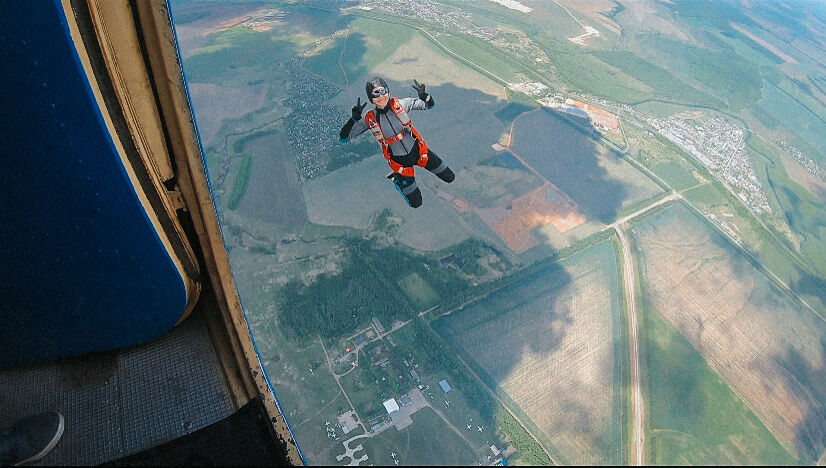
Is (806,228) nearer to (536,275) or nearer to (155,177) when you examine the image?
(536,275)

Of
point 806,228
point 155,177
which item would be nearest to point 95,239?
point 155,177

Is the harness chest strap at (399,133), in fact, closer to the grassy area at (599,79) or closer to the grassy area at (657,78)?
the grassy area at (599,79)

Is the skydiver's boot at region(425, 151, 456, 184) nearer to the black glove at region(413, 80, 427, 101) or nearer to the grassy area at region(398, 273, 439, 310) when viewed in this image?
the black glove at region(413, 80, 427, 101)

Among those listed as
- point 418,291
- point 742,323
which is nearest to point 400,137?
point 418,291

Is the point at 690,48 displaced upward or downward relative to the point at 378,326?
upward

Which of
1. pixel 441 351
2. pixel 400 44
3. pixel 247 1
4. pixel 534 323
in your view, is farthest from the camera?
pixel 247 1

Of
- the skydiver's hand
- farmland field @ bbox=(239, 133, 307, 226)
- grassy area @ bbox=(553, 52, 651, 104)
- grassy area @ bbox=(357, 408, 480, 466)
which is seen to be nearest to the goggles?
the skydiver's hand
